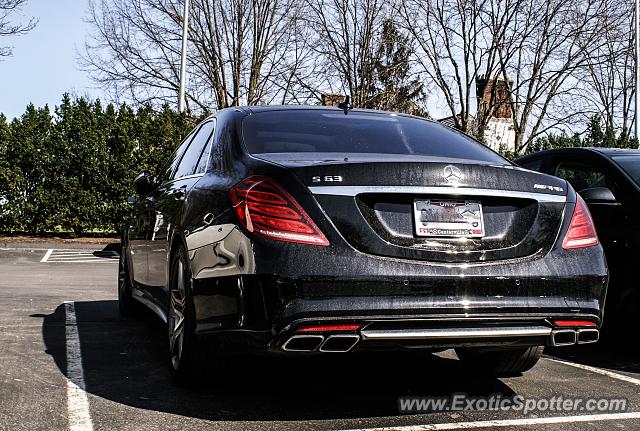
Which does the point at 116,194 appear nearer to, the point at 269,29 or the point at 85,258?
the point at 85,258

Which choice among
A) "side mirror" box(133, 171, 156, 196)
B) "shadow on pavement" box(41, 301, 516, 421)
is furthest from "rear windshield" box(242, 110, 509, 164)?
"side mirror" box(133, 171, 156, 196)

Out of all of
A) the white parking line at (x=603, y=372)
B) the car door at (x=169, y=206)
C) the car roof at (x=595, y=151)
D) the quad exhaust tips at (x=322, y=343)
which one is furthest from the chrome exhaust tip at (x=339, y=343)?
the car roof at (x=595, y=151)

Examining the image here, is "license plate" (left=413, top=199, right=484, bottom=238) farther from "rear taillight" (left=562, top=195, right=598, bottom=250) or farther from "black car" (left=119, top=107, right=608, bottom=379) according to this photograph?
"rear taillight" (left=562, top=195, right=598, bottom=250)

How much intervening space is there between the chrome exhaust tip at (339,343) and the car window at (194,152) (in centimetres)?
190

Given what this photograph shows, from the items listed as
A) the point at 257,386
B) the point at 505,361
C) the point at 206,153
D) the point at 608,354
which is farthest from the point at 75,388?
the point at 608,354

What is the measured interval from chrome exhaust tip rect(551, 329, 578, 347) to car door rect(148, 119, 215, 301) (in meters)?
2.09

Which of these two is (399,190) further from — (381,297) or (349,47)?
(349,47)

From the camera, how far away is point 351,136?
447cm

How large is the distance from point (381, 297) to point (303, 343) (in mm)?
380

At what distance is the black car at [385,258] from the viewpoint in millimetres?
3395

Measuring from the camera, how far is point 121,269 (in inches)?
291

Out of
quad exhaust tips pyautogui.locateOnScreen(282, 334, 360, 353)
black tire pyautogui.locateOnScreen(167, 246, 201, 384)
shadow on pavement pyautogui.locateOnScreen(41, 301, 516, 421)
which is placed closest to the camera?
quad exhaust tips pyautogui.locateOnScreen(282, 334, 360, 353)

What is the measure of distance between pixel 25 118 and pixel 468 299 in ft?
54.0

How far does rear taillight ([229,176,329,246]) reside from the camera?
346 cm
